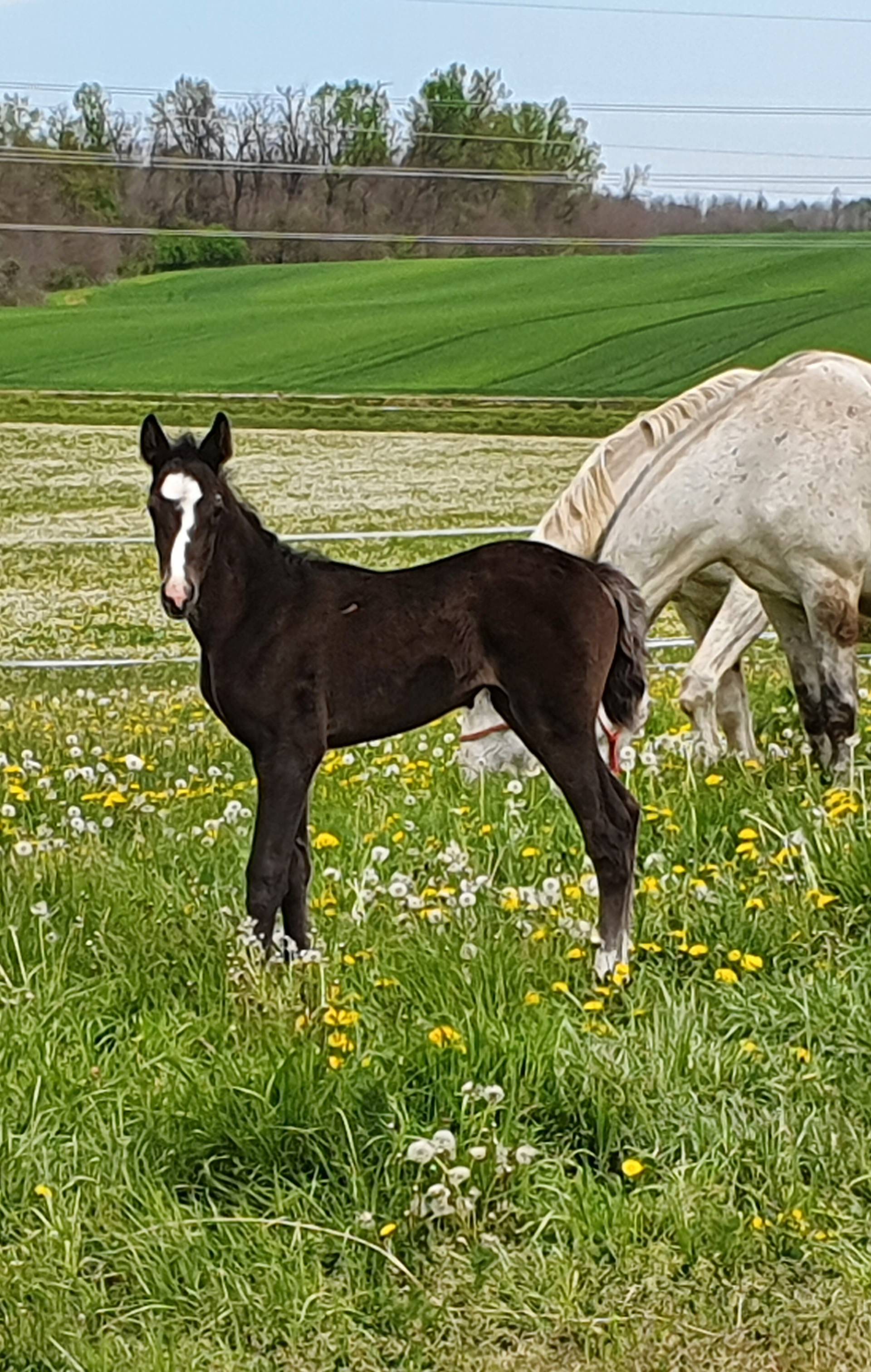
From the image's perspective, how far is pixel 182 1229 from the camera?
3.03 m

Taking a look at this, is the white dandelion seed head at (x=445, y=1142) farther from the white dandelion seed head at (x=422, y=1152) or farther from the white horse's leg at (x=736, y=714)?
the white horse's leg at (x=736, y=714)

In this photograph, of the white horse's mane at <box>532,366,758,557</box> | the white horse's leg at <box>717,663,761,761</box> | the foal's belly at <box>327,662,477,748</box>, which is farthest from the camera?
the white horse's leg at <box>717,663,761,761</box>

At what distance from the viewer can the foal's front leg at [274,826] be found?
3.66 metres

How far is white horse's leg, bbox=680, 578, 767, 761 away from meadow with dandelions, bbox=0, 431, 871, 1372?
73 cm

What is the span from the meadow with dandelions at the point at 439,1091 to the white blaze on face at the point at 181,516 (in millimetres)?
872

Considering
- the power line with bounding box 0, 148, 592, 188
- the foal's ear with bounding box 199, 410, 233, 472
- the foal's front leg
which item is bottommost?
the foal's front leg

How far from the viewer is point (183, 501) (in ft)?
11.1

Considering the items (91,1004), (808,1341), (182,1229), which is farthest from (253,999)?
(808,1341)

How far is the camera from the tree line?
6.43 metres

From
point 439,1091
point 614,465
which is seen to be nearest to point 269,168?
point 614,465

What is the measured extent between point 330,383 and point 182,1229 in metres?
4.51

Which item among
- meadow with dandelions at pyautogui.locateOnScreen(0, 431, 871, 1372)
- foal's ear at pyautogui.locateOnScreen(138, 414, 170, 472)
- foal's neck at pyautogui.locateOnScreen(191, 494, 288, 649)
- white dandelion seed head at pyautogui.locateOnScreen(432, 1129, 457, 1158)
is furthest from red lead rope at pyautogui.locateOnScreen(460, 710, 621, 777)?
foal's ear at pyautogui.locateOnScreen(138, 414, 170, 472)

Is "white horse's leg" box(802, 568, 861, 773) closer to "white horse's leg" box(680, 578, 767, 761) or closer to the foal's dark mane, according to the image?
"white horse's leg" box(680, 578, 767, 761)

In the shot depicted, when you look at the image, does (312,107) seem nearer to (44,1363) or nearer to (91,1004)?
(91,1004)
